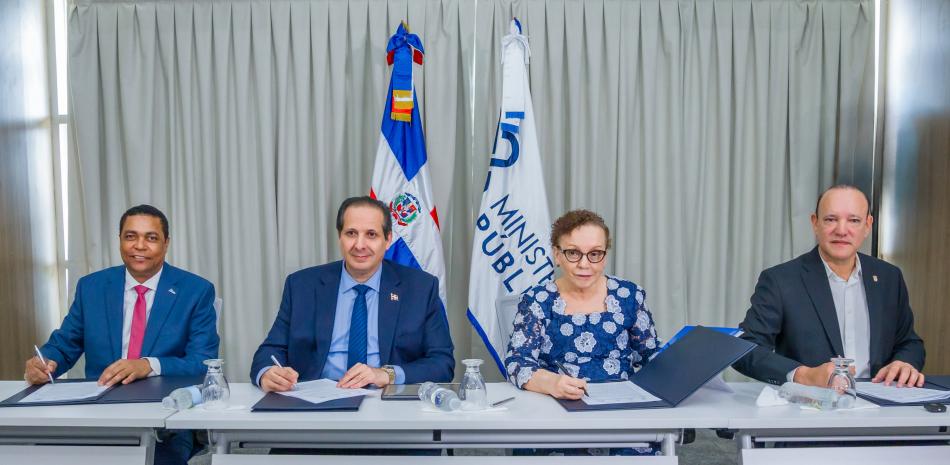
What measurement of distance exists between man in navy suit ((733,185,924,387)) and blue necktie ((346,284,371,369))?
133cm

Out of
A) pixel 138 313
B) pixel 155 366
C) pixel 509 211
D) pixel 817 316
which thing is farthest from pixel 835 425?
pixel 138 313

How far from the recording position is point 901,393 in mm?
2021

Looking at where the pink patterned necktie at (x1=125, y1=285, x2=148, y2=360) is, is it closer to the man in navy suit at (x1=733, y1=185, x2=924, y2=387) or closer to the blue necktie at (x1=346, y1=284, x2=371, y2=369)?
the blue necktie at (x1=346, y1=284, x2=371, y2=369)

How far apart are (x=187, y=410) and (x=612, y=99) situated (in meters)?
3.08

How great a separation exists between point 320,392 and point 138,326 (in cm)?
102

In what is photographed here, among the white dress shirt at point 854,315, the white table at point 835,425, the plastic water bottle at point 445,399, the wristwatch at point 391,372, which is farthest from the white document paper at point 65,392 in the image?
the white dress shirt at point 854,315

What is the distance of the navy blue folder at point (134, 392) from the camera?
1.93 metres

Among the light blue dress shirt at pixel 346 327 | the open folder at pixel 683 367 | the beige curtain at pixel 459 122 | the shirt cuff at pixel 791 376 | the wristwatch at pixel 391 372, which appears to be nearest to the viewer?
the open folder at pixel 683 367

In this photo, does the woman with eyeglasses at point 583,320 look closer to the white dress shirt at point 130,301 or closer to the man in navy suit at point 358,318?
the man in navy suit at point 358,318

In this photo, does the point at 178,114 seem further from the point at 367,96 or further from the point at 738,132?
the point at 738,132

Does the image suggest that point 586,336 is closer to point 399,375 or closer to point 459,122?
point 399,375

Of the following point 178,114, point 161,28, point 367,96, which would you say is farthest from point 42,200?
point 367,96

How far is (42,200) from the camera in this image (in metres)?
4.21

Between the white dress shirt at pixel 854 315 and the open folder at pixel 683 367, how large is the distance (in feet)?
2.26
